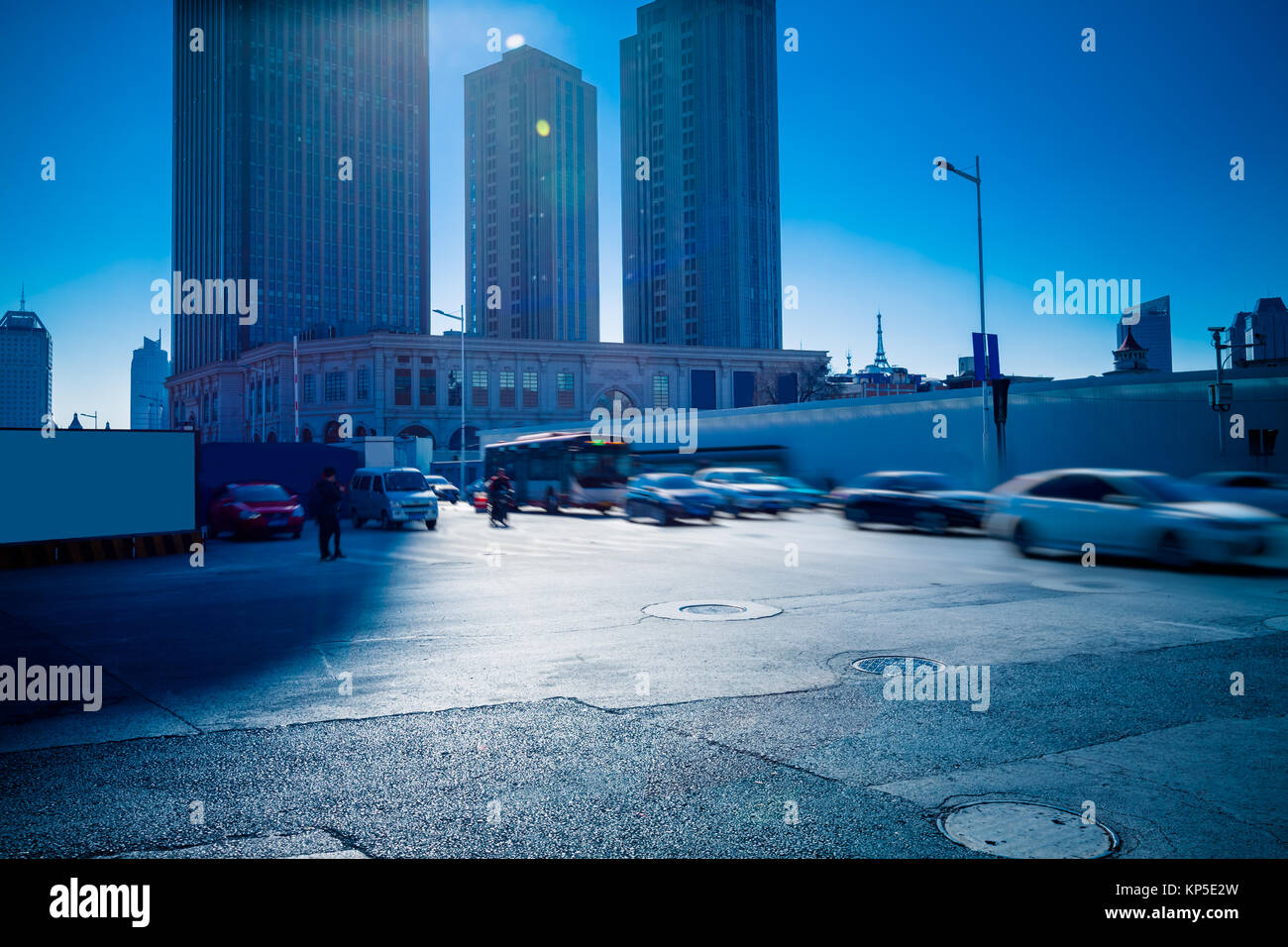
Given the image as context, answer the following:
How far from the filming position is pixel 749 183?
5453 inches

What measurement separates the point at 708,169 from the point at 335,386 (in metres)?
72.5

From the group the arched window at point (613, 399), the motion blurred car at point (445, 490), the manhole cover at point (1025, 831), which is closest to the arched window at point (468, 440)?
the arched window at point (613, 399)

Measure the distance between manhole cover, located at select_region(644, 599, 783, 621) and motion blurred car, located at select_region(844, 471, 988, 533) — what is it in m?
13.0

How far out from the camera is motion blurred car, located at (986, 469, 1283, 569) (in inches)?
543

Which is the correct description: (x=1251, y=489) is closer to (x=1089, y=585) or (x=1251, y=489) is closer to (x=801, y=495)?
(x=1089, y=585)

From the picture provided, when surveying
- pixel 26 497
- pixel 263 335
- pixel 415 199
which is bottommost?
pixel 26 497

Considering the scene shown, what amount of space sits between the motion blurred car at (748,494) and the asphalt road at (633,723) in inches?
786

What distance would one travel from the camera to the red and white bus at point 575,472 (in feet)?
120

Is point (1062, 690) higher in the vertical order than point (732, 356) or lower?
lower

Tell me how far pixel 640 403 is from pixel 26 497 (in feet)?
262

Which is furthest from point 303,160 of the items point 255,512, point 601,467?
point 255,512
